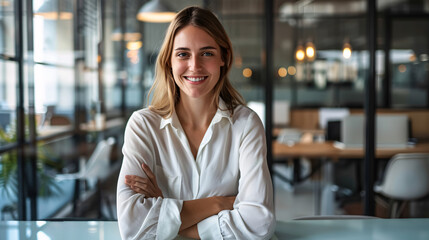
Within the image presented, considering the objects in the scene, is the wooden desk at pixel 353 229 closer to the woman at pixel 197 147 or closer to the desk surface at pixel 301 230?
the desk surface at pixel 301 230

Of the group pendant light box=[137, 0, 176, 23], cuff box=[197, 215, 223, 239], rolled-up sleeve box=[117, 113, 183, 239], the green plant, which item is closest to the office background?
the green plant

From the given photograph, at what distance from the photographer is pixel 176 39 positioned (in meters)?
1.69

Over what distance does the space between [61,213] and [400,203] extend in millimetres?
3080

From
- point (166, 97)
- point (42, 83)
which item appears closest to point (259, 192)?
point (166, 97)

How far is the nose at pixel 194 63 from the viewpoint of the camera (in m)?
1.65

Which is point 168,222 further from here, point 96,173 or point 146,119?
point 96,173

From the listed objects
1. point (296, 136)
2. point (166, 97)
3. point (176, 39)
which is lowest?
point (296, 136)

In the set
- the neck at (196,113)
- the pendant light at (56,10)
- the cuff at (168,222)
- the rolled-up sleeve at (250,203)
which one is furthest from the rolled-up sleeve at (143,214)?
the pendant light at (56,10)

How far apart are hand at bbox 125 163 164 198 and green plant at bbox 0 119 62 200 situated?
6.51 ft

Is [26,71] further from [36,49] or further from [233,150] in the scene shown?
[233,150]

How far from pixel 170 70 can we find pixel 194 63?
0.58 ft

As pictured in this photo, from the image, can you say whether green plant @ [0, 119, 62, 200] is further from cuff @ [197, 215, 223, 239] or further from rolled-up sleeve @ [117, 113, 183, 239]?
cuff @ [197, 215, 223, 239]

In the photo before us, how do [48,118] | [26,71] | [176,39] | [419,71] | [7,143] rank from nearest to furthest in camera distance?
[176,39], [7,143], [26,71], [48,118], [419,71]

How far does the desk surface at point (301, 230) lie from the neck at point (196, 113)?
46 cm
